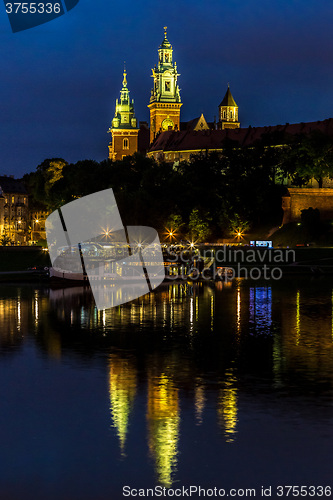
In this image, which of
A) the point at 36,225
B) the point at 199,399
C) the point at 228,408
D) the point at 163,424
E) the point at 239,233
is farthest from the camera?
the point at 36,225

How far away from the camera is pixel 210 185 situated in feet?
401

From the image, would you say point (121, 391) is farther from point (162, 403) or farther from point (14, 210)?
point (14, 210)

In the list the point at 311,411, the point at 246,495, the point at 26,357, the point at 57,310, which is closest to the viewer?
the point at 246,495

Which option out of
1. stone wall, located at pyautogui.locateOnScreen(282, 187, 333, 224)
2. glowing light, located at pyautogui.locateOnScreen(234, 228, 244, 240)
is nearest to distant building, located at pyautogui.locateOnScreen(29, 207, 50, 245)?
glowing light, located at pyautogui.locateOnScreen(234, 228, 244, 240)

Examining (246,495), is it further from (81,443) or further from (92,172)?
(92,172)

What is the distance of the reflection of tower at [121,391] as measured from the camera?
55.5 feet

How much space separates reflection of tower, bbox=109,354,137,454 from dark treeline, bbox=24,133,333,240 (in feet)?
272

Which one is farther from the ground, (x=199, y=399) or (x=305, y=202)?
(x=305, y=202)

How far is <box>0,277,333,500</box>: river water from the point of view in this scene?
1394cm

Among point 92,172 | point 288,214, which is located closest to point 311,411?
point 288,214

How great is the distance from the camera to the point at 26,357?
84.2ft

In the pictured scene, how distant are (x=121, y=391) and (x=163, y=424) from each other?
3440mm

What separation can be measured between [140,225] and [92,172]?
2378cm

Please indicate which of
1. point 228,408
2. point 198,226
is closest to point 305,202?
point 198,226
